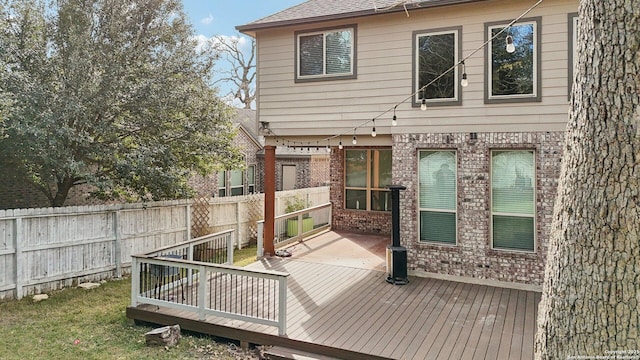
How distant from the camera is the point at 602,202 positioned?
8.05ft

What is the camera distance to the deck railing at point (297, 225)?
10091 mm

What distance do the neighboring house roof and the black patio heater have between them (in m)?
3.54

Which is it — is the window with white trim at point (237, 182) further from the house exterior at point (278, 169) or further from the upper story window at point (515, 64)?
the upper story window at point (515, 64)

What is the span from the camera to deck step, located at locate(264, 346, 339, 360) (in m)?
4.92

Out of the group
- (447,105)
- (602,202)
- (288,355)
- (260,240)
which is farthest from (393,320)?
(260,240)

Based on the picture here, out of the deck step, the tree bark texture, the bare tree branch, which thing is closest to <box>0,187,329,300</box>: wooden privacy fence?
the deck step

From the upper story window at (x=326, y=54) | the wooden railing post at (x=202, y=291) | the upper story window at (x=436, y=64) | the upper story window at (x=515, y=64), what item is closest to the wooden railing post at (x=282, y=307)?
the wooden railing post at (x=202, y=291)

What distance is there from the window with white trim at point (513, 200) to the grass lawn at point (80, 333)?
5.30 metres

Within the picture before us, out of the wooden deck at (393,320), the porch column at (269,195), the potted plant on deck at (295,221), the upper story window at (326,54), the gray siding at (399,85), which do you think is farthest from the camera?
the potted plant on deck at (295,221)

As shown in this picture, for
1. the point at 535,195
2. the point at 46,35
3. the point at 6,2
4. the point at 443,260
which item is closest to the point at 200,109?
the point at 46,35

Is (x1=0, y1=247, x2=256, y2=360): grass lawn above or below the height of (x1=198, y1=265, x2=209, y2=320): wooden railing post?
below

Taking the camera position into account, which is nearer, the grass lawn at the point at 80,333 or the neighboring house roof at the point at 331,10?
the grass lawn at the point at 80,333

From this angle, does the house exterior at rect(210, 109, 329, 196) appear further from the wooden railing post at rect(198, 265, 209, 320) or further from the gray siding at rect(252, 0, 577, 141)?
the wooden railing post at rect(198, 265, 209, 320)

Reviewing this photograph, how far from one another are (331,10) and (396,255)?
544 centimetres
